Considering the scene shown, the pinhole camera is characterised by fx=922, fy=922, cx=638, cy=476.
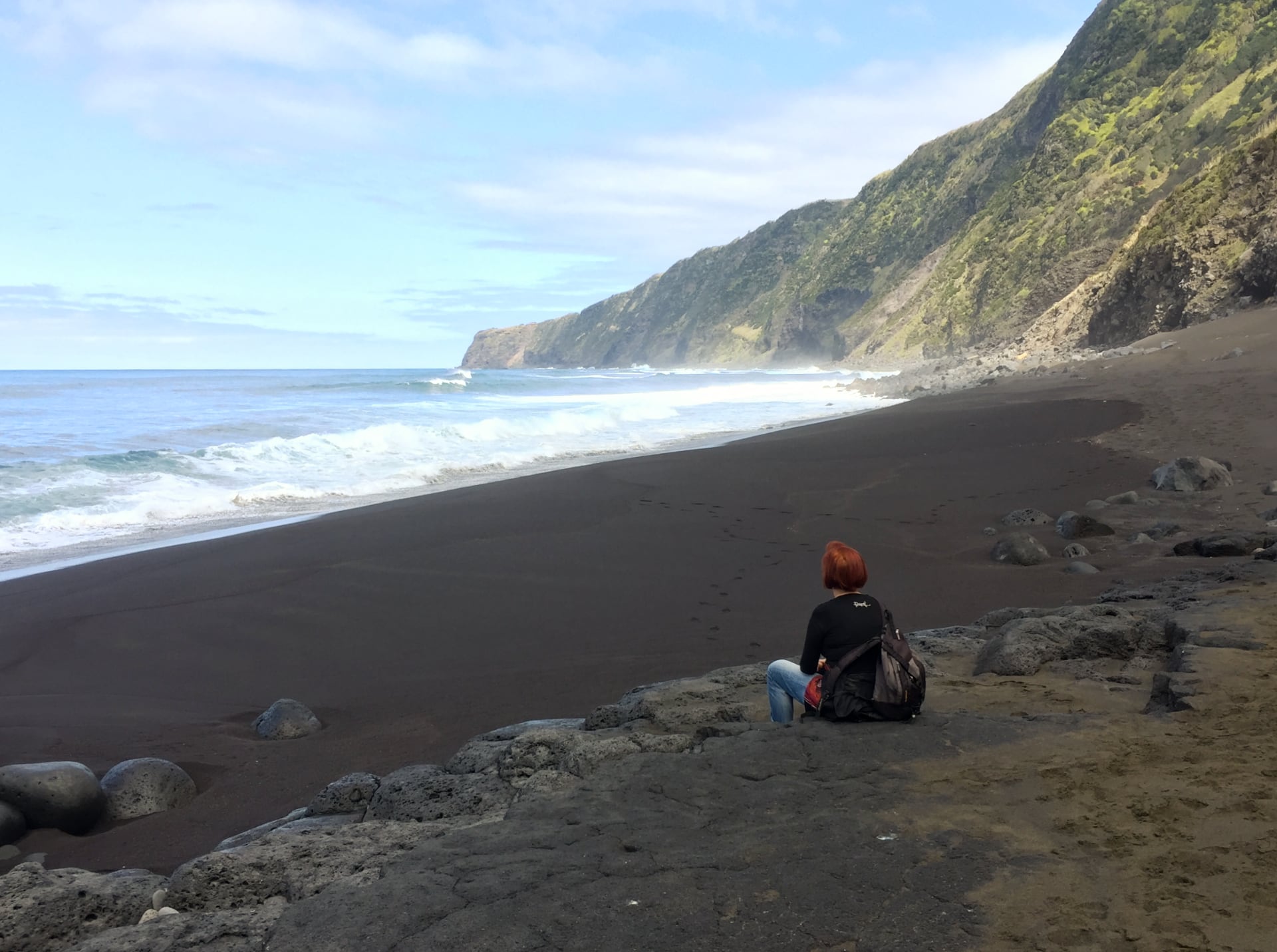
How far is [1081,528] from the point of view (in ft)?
27.9

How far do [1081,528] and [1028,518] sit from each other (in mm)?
733

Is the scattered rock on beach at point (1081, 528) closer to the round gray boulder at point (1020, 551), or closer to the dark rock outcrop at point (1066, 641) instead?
the round gray boulder at point (1020, 551)

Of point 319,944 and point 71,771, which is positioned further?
point 71,771

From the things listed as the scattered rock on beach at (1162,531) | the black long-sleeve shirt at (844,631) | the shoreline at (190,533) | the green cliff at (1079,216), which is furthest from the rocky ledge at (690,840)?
the green cliff at (1079,216)

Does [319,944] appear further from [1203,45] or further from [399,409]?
[1203,45]

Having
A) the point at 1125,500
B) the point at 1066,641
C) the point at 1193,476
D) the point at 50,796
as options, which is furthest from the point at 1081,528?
the point at 50,796

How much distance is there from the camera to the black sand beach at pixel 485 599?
547 centimetres

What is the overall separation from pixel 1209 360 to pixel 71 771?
19.8 metres

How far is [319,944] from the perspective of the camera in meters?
2.65

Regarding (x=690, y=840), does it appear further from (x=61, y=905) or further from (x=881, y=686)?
(x=61, y=905)

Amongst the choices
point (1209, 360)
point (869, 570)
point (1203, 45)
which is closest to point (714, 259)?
point (1203, 45)

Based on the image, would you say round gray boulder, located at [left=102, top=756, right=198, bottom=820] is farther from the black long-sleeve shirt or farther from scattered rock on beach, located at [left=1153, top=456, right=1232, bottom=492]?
scattered rock on beach, located at [left=1153, top=456, right=1232, bottom=492]

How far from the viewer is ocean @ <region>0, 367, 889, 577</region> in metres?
12.9

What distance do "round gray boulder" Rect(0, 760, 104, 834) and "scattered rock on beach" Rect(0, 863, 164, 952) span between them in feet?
4.00
